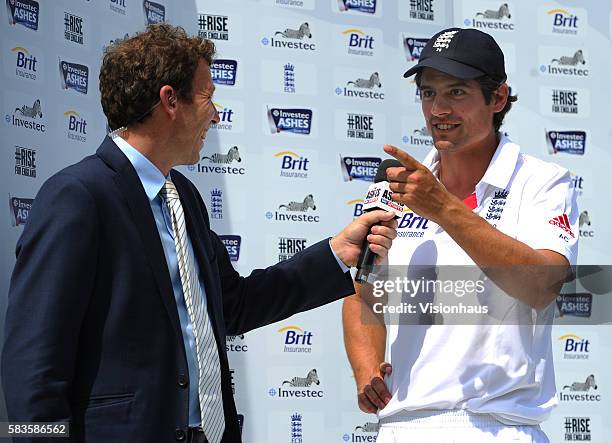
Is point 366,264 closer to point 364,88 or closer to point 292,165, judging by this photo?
point 292,165

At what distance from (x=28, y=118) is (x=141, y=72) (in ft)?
6.94

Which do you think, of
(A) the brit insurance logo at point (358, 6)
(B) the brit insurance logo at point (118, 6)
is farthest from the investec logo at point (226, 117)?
(A) the brit insurance logo at point (358, 6)

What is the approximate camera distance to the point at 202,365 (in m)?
2.08

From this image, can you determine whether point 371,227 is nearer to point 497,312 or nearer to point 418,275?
point 418,275

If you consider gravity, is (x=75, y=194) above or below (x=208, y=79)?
below

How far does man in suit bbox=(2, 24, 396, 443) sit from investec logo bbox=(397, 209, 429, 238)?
0.10 metres

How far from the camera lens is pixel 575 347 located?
520cm

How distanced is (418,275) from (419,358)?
0.22m

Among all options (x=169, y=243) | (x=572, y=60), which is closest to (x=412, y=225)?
(x=169, y=243)

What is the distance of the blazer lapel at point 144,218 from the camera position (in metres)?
2.04

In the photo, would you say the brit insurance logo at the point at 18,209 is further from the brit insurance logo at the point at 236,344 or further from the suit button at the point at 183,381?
the suit button at the point at 183,381

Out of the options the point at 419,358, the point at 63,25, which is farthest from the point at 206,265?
the point at 63,25

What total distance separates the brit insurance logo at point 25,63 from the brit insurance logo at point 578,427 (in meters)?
3.47

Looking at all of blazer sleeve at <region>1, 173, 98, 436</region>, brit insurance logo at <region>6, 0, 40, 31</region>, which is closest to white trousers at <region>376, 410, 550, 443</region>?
blazer sleeve at <region>1, 173, 98, 436</region>
